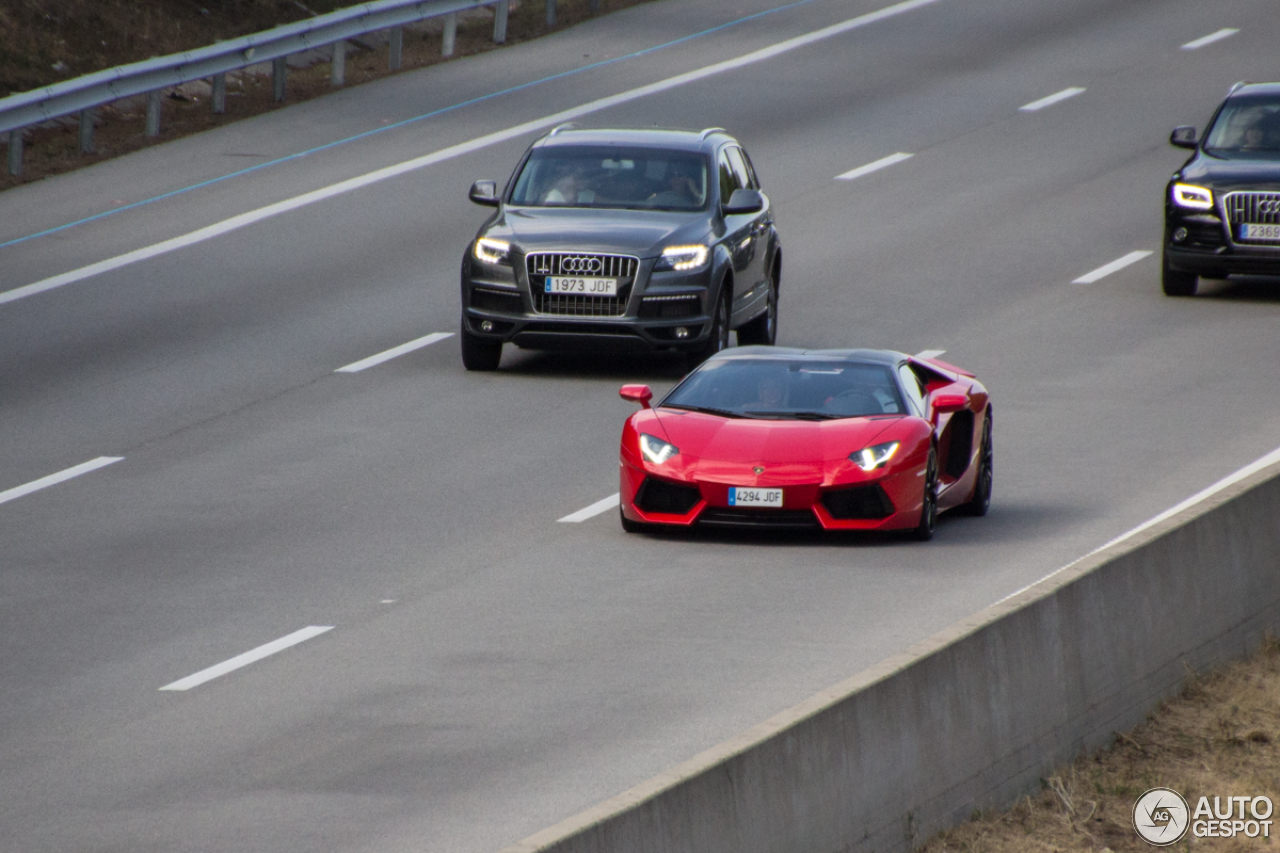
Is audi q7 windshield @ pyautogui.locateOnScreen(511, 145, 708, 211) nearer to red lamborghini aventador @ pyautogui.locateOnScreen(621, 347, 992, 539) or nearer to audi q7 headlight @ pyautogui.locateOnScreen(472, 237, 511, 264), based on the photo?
audi q7 headlight @ pyautogui.locateOnScreen(472, 237, 511, 264)

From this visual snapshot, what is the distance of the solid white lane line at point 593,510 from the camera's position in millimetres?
15117

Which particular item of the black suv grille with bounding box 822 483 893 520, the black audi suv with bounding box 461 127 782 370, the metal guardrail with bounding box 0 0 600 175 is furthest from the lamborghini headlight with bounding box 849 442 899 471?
the metal guardrail with bounding box 0 0 600 175

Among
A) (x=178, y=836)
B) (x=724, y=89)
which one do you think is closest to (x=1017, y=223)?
(x=724, y=89)

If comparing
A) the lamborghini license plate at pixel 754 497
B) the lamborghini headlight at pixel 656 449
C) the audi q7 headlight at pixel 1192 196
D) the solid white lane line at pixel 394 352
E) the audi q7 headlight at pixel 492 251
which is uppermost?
the lamborghini headlight at pixel 656 449

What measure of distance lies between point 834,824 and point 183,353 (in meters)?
13.1

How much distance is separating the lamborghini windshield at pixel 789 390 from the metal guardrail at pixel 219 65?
13935 mm

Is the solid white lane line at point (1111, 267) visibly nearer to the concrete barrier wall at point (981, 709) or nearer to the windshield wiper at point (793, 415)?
the windshield wiper at point (793, 415)

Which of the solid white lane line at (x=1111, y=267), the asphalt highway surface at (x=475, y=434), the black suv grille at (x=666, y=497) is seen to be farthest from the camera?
the solid white lane line at (x=1111, y=267)

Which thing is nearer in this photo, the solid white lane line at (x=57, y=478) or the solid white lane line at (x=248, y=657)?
the solid white lane line at (x=248, y=657)

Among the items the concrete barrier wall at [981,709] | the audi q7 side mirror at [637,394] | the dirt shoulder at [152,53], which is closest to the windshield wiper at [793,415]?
the audi q7 side mirror at [637,394]

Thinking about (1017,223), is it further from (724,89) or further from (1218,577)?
(1218,577)

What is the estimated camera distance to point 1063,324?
22625 millimetres

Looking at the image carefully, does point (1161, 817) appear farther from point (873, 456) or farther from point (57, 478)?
point (57, 478)

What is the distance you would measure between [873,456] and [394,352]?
777cm
